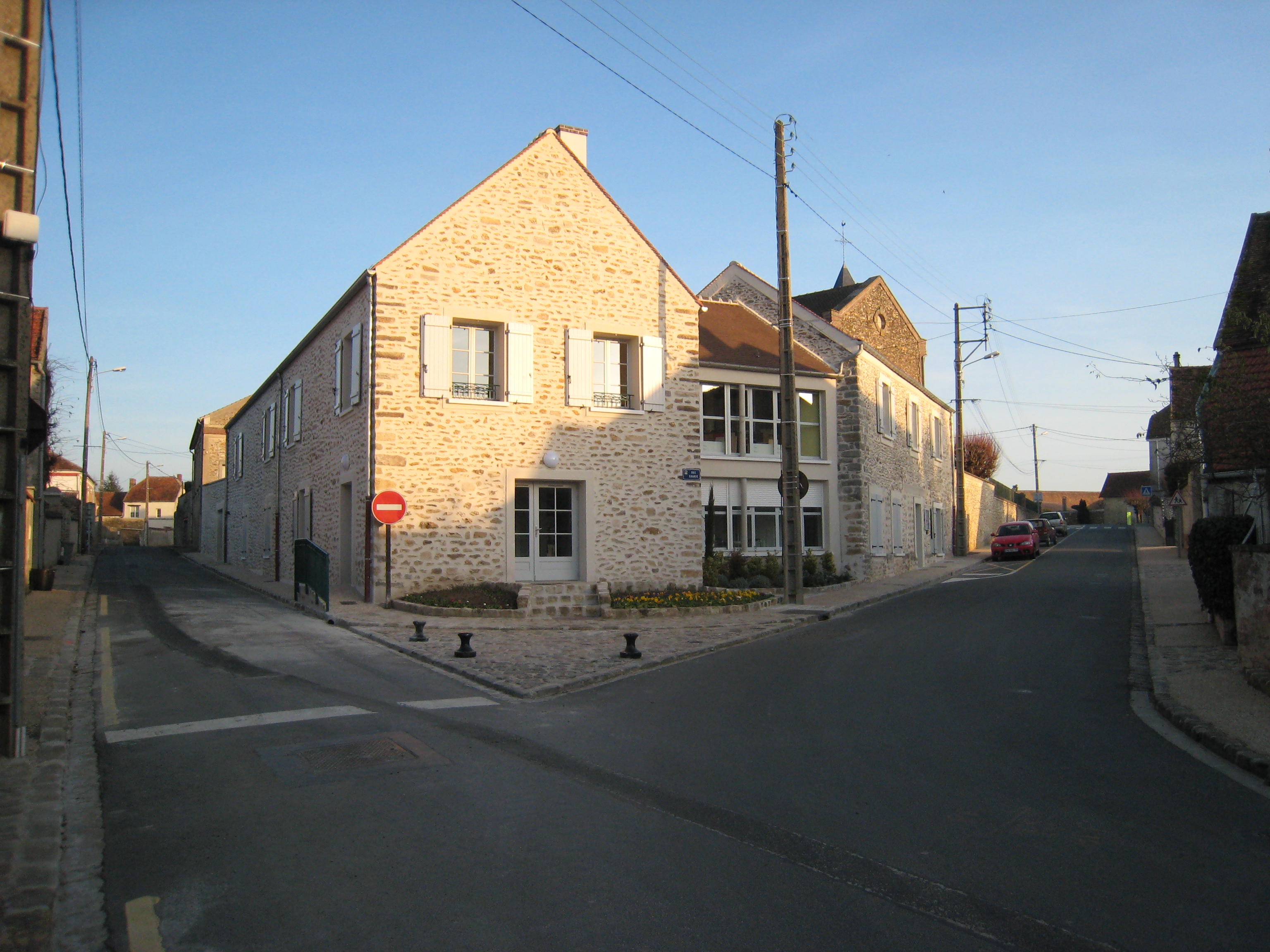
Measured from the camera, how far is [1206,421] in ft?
34.6

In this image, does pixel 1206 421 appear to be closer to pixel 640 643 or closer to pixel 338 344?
pixel 640 643

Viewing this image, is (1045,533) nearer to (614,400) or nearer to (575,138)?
(614,400)

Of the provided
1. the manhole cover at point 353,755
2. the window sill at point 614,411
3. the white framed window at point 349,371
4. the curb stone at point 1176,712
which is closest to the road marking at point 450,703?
the manhole cover at point 353,755

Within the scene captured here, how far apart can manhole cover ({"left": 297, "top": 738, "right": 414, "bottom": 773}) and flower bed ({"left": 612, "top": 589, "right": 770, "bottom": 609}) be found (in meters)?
9.43

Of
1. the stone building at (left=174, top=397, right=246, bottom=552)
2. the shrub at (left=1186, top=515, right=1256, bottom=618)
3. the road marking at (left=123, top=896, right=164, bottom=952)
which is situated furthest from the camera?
the stone building at (left=174, top=397, right=246, bottom=552)

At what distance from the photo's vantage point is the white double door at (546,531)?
58.3 ft

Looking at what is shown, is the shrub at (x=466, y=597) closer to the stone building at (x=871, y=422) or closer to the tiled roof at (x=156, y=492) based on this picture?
the stone building at (x=871, y=422)

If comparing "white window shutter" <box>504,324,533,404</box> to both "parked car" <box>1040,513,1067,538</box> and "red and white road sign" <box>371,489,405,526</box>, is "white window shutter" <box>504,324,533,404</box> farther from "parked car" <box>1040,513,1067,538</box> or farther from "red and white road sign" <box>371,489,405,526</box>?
"parked car" <box>1040,513,1067,538</box>

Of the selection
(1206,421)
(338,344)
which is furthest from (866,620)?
(338,344)

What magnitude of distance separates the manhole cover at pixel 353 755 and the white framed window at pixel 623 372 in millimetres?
12108

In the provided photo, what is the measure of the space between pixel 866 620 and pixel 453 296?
364 inches

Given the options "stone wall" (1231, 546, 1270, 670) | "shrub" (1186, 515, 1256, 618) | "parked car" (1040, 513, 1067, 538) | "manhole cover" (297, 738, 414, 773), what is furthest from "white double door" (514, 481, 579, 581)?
"parked car" (1040, 513, 1067, 538)

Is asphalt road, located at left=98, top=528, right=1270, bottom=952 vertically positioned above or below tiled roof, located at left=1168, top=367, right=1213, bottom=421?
below

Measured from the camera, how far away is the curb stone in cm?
642
